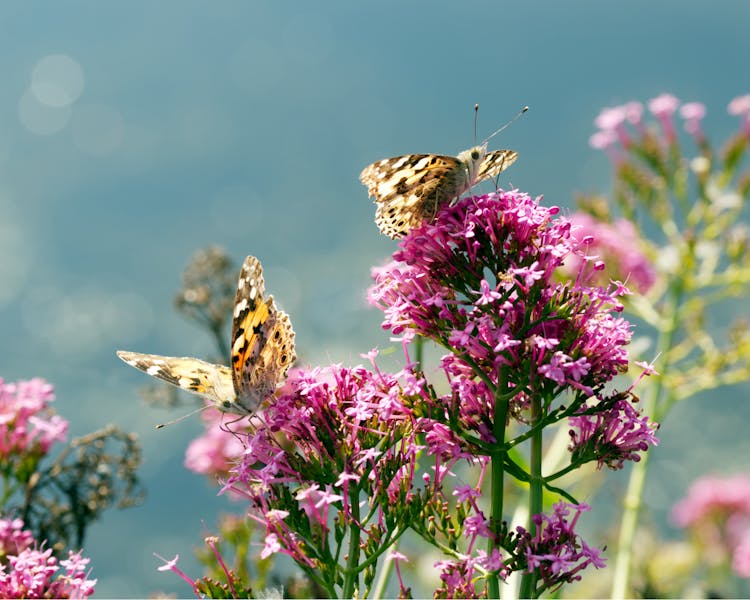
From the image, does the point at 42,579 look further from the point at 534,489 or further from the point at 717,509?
the point at 717,509

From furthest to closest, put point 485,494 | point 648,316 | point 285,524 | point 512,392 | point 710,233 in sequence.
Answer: point 710,233 < point 648,316 < point 485,494 < point 285,524 < point 512,392

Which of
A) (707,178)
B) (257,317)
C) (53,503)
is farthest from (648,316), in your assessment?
(53,503)

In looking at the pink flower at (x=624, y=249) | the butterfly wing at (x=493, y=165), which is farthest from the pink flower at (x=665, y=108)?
the butterfly wing at (x=493, y=165)

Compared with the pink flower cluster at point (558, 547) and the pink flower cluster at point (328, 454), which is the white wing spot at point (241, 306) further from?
the pink flower cluster at point (558, 547)

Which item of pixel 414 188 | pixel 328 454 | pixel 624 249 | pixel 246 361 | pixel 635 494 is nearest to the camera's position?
pixel 328 454

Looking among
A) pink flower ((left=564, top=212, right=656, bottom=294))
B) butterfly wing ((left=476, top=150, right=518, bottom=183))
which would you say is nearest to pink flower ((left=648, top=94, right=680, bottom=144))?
pink flower ((left=564, top=212, right=656, bottom=294))

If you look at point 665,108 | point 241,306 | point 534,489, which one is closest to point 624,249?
point 665,108

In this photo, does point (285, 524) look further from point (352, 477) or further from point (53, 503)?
point (53, 503)

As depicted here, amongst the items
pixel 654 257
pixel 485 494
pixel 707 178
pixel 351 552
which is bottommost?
pixel 351 552
